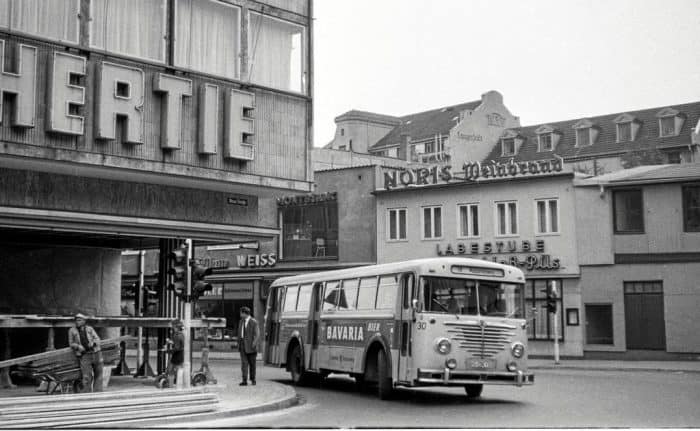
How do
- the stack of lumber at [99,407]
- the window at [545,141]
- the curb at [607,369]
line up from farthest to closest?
the window at [545,141]
the curb at [607,369]
the stack of lumber at [99,407]

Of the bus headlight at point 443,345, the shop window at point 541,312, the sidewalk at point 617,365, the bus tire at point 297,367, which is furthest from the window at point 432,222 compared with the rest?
the bus headlight at point 443,345

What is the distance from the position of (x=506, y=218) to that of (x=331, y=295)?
19902 millimetres

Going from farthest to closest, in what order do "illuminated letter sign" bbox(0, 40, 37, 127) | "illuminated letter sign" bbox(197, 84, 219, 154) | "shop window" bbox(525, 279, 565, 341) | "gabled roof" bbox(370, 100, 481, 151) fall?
"gabled roof" bbox(370, 100, 481, 151), "shop window" bbox(525, 279, 565, 341), "illuminated letter sign" bbox(197, 84, 219, 154), "illuminated letter sign" bbox(0, 40, 37, 127)

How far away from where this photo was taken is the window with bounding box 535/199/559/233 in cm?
3916

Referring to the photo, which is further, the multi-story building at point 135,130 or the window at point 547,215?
the window at point 547,215

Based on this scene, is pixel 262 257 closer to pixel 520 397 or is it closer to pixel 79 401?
pixel 520 397

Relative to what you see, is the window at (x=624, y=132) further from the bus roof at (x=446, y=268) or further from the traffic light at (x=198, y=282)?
the traffic light at (x=198, y=282)

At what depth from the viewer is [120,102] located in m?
19.3

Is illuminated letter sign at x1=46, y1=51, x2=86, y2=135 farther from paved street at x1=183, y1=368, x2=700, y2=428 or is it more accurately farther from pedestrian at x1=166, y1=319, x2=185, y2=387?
paved street at x1=183, y1=368, x2=700, y2=428

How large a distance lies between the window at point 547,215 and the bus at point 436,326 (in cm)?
1990

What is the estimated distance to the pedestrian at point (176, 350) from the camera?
19.7 m

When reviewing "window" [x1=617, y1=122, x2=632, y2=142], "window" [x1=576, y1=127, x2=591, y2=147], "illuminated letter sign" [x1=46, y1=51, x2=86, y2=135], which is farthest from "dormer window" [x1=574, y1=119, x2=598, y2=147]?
"illuminated letter sign" [x1=46, y1=51, x2=86, y2=135]

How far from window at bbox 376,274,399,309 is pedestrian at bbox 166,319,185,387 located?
4.37 metres

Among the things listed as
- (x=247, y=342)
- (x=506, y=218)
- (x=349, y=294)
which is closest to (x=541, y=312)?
(x=506, y=218)
